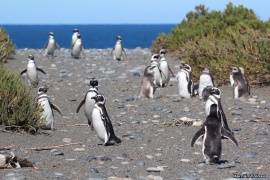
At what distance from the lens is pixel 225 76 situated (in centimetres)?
1377

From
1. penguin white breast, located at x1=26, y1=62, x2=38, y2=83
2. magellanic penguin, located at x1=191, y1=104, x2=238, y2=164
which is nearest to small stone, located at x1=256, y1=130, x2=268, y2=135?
magellanic penguin, located at x1=191, y1=104, x2=238, y2=164

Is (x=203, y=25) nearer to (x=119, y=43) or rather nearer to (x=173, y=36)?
(x=173, y=36)

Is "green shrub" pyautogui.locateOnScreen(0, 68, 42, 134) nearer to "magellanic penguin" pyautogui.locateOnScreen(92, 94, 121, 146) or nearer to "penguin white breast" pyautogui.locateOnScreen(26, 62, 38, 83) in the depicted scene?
"magellanic penguin" pyautogui.locateOnScreen(92, 94, 121, 146)

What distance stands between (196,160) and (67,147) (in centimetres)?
174

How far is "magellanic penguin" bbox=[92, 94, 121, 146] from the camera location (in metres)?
8.02

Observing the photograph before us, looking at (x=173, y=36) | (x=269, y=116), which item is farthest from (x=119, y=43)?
(x=269, y=116)

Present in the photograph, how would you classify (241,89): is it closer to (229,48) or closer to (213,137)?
(229,48)

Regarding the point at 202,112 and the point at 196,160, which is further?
the point at 202,112

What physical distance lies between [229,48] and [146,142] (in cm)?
690

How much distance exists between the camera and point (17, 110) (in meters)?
8.49

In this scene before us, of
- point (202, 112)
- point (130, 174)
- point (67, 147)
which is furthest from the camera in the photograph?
point (202, 112)

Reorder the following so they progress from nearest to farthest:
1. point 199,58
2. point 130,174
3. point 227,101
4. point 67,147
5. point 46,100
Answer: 1. point 130,174
2. point 67,147
3. point 46,100
4. point 227,101
5. point 199,58

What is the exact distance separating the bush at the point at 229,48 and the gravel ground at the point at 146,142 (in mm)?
569

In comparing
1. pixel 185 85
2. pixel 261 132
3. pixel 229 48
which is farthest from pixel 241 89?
pixel 261 132
